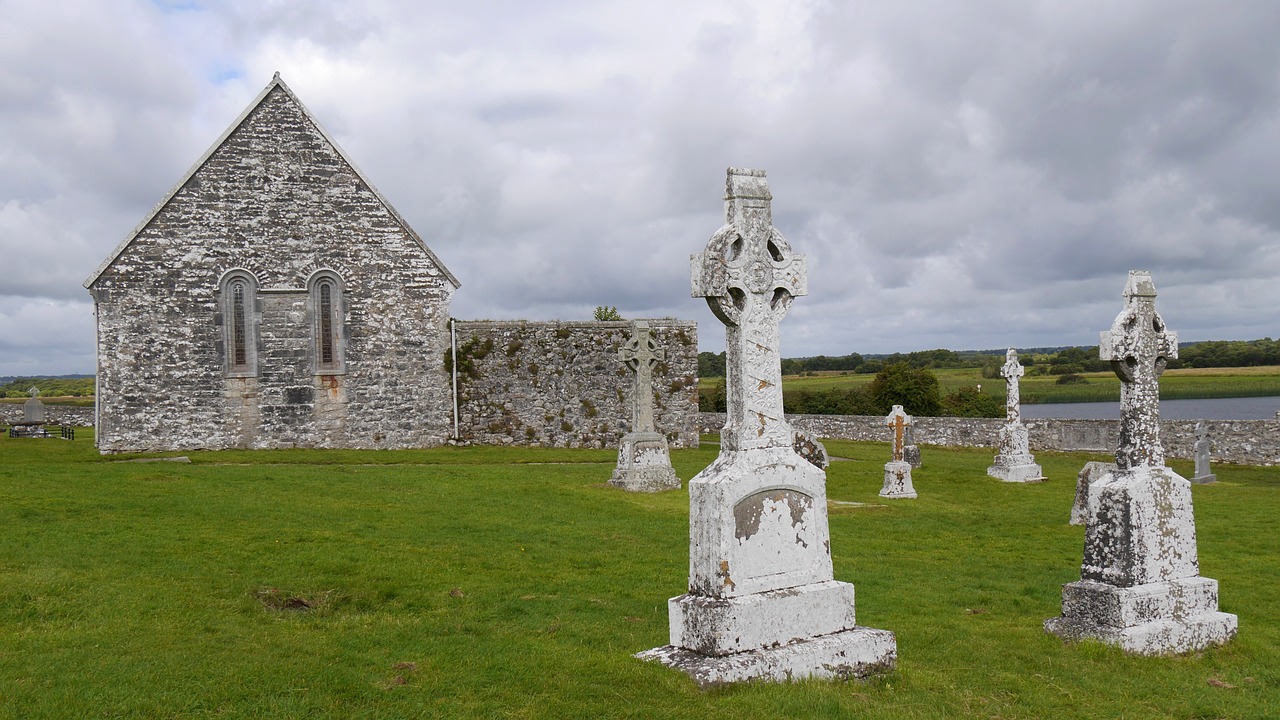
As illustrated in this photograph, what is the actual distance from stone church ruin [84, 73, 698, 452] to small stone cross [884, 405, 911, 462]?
39.1 ft

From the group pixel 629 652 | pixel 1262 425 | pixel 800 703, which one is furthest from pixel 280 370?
pixel 1262 425

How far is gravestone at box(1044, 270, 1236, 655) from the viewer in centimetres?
766

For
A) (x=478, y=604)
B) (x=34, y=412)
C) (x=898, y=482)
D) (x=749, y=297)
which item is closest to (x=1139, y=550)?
(x=749, y=297)

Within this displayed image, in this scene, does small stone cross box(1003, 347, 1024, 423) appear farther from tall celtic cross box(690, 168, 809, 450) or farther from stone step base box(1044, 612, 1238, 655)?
tall celtic cross box(690, 168, 809, 450)

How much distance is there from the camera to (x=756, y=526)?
664 centimetres

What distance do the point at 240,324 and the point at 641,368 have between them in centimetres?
1212

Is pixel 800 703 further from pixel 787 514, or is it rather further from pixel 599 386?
pixel 599 386

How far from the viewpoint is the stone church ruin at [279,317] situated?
2445 cm

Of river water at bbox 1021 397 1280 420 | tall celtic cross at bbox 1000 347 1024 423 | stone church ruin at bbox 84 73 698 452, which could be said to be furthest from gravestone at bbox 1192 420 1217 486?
stone church ruin at bbox 84 73 698 452

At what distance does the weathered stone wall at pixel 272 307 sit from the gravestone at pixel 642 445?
9344 millimetres

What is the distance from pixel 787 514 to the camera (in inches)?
268

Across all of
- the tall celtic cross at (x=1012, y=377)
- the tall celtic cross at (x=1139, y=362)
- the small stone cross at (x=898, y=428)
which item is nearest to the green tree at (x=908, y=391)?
the tall celtic cross at (x=1012, y=377)

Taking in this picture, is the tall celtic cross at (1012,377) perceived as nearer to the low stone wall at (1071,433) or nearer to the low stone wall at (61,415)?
the low stone wall at (1071,433)

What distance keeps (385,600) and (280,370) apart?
18.0 metres
